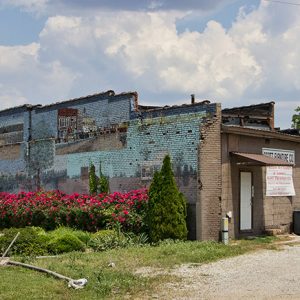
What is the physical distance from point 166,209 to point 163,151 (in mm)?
2770

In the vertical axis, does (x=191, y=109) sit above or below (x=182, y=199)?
above

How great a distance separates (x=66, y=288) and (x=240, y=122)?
525 inches

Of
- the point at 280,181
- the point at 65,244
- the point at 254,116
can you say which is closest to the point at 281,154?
the point at 280,181

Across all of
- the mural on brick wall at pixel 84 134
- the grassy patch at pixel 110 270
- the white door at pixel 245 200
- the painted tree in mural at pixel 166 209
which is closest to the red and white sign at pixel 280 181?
the white door at pixel 245 200

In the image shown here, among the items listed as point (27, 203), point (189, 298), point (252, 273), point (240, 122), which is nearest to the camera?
point (189, 298)

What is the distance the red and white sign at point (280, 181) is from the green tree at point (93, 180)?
19.5ft

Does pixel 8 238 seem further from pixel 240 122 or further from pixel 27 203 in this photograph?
pixel 240 122

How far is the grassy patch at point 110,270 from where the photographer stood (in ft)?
33.8

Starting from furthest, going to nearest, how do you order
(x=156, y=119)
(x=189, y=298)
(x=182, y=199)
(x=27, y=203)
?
(x=27, y=203), (x=156, y=119), (x=182, y=199), (x=189, y=298)

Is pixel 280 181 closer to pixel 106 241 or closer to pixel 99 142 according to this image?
pixel 99 142

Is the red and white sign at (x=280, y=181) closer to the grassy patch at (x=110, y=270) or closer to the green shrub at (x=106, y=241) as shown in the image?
the grassy patch at (x=110, y=270)

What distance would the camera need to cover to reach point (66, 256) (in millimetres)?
14234

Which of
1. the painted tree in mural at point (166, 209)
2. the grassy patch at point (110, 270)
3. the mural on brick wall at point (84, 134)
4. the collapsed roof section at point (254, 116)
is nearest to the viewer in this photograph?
the grassy patch at point (110, 270)

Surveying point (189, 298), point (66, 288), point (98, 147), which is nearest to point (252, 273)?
point (189, 298)
